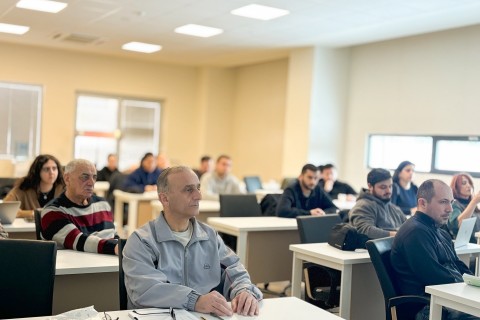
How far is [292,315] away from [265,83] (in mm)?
9758

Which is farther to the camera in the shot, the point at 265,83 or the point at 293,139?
the point at 265,83

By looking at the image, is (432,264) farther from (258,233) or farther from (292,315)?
(258,233)

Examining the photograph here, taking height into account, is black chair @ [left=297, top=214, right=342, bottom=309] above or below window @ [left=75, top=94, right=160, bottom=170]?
below

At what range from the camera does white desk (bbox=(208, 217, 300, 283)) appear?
4914 mm

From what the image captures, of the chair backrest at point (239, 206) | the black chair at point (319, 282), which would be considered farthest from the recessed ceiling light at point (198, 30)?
the black chair at point (319, 282)

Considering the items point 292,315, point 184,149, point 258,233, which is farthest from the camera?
point 184,149

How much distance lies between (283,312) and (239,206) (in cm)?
339

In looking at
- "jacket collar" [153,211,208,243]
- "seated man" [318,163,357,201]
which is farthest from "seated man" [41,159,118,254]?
"seated man" [318,163,357,201]

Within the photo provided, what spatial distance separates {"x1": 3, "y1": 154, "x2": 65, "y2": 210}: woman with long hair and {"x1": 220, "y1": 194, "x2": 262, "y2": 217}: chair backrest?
160cm

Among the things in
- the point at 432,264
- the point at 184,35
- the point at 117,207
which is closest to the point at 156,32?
the point at 184,35

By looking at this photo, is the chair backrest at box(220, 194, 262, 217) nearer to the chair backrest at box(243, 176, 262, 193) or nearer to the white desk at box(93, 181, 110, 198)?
the chair backrest at box(243, 176, 262, 193)

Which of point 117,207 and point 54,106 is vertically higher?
point 54,106

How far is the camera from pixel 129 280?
240 cm

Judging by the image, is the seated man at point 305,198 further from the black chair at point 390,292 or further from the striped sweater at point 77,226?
the striped sweater at point 77,226
